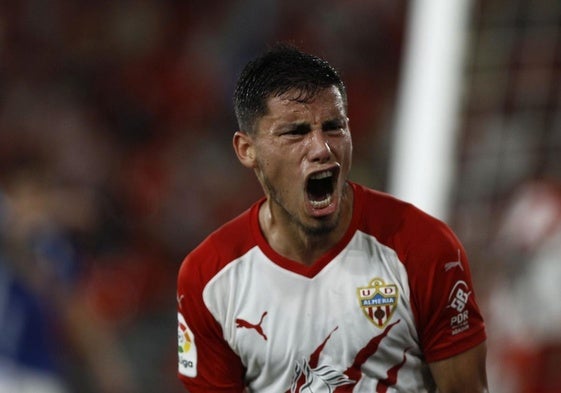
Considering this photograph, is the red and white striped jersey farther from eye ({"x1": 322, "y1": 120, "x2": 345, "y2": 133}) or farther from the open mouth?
eye ({"x1": 322, "y1": 120, "x2": 345, "y2": 133})

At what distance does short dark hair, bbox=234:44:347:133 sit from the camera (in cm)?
239

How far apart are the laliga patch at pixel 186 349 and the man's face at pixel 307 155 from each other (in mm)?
382

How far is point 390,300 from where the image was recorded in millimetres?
2451

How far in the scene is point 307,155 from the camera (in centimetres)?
239

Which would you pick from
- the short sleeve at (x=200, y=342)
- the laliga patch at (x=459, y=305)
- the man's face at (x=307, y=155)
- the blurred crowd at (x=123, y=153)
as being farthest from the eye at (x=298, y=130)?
the blurred crowd at (x=123, y=153)

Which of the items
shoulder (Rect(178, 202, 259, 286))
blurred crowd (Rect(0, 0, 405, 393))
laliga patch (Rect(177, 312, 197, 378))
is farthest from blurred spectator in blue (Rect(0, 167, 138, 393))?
shoulder (Rect(178, 202, 259, 286))

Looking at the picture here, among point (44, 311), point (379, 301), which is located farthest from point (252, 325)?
point (44, 311)

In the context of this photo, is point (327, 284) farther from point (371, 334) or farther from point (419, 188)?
point (419, 188)

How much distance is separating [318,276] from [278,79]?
46 cm

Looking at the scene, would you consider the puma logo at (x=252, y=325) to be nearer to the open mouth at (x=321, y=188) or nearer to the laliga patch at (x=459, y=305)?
the open mouth at (x=321, y=188)

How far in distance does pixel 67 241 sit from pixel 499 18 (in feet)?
7.79

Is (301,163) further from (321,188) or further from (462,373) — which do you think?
(462,373)

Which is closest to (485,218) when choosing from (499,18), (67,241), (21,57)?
(499,18)

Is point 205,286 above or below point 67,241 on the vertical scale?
above
